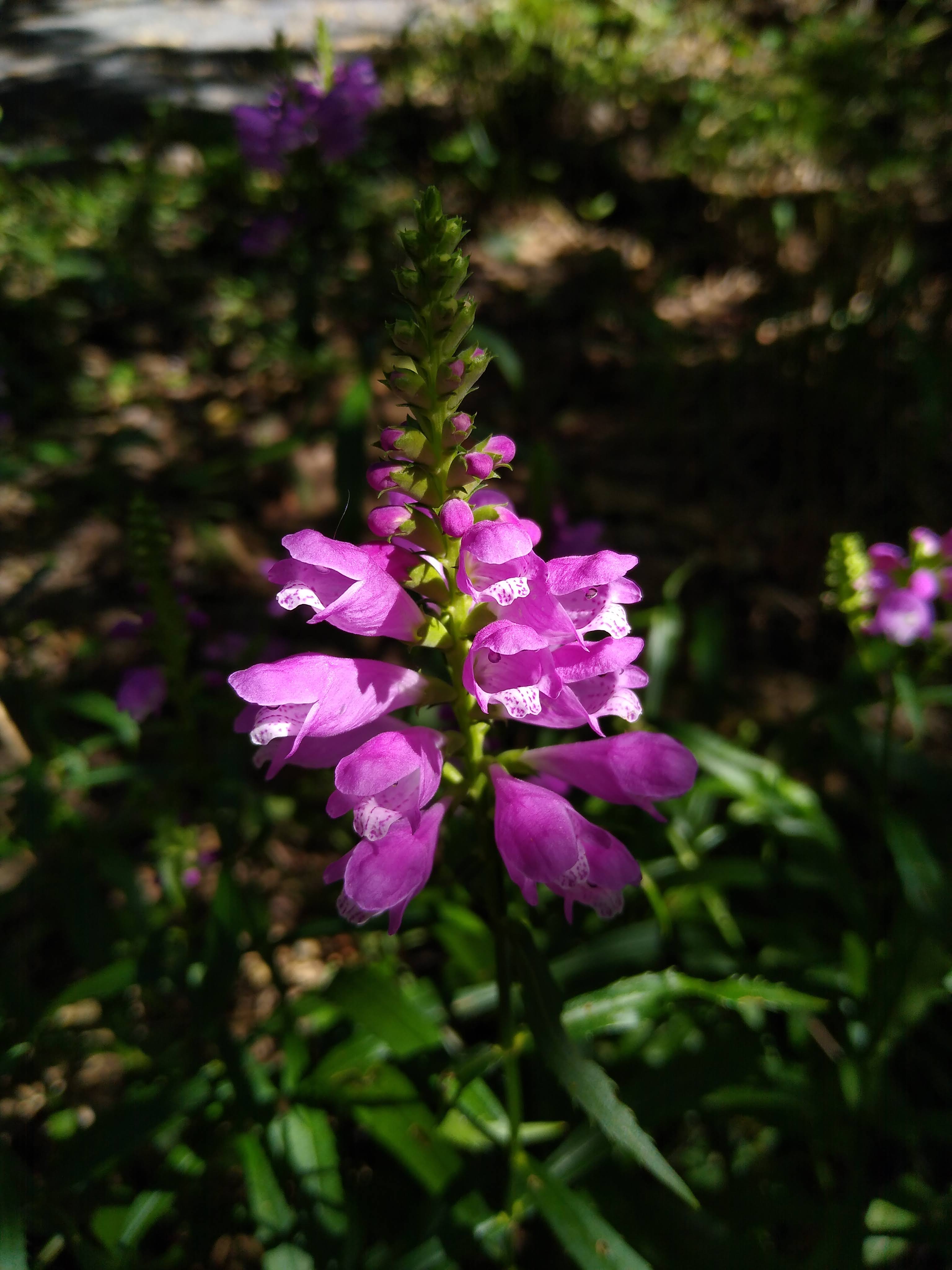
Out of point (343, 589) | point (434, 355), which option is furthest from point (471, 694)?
point (434, 355)

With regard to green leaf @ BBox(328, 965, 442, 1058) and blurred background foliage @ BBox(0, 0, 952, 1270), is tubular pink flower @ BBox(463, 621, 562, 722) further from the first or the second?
green leaf @ BBox(328, 965, 442, 1058)

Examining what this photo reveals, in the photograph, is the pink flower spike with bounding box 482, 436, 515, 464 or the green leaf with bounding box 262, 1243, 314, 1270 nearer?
the pink flower spike with bounding box 482, 436, 515, 464

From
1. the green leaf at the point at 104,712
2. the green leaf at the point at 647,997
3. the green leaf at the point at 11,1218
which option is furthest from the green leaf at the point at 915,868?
the green leaf at the point at 104,712

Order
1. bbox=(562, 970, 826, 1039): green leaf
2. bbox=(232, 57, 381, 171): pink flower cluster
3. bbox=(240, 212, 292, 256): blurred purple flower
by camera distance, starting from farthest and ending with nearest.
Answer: bbox=(240, 212, 292, 256): blurred purple flower
bbox=(232, 57, 381, 171): pink flower cluster
bbox=(562, 970, 826, 1039): green leaf

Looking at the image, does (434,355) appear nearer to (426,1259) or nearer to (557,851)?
(557,851)

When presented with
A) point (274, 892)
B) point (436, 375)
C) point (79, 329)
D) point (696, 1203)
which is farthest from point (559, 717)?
point (79, 329)

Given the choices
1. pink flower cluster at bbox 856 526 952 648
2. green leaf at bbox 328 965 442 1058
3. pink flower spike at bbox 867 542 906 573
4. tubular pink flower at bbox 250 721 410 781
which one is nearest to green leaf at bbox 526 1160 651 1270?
A: green leaf at bbox 328 965 442 1058

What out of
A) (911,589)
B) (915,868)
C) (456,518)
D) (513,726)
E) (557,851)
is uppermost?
(456,518)
